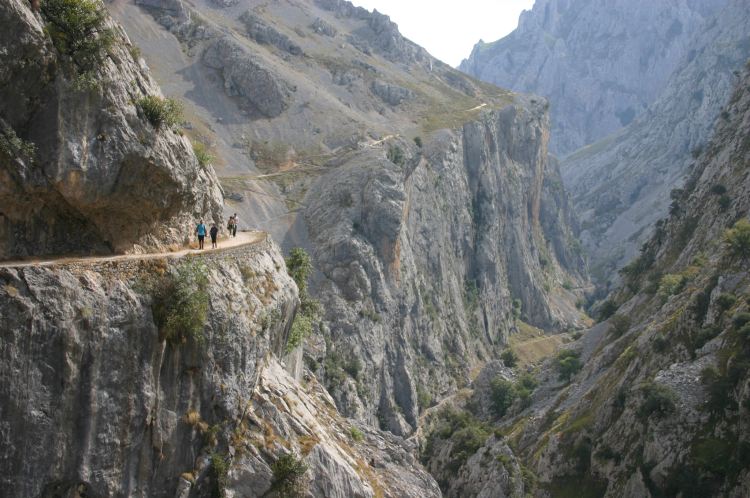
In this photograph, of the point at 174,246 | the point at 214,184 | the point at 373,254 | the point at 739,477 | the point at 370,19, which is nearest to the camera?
the point at 174,246

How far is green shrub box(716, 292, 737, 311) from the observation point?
54.3m

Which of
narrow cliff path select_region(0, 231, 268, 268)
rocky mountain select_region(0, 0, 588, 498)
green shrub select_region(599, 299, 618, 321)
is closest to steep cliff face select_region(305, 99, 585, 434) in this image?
rocky mountain select_region(0, 0, 588, 498)

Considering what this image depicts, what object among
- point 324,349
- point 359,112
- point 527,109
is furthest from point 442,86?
point 324,349

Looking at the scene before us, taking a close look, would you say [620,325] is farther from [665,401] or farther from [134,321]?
[134,321]

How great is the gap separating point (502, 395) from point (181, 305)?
2634 inches

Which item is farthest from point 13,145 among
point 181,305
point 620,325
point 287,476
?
point 620,325

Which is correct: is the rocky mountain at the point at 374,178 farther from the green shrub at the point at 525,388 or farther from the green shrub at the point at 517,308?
the green shrub at the point at 525,388

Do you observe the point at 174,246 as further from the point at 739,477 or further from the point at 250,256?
the point at 739,477

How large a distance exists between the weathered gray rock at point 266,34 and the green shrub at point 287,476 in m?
119

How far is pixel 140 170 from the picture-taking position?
27000 mm

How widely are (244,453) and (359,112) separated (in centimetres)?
10674

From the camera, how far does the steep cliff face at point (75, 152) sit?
75.8 feet

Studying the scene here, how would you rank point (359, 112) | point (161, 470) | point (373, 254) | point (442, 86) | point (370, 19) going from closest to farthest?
point (161, 470) → point (373, 254) → point (359, 112) → point (442, 86) → point (370, 19)

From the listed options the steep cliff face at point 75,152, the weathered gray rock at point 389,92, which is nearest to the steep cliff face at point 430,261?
the weathered gray rock at point 389,92
